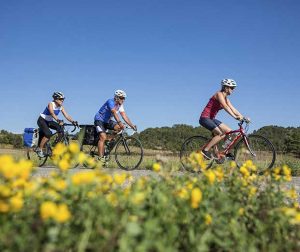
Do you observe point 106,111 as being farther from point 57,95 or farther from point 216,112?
point 216,112

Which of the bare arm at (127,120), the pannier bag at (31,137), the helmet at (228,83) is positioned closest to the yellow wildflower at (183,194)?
the helmet at (228,83)

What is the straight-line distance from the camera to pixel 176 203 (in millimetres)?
2666

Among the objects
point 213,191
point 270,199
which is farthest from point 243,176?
→ point 213,191

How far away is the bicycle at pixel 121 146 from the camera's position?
1148 cm

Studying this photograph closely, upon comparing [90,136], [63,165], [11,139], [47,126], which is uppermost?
[11,139]

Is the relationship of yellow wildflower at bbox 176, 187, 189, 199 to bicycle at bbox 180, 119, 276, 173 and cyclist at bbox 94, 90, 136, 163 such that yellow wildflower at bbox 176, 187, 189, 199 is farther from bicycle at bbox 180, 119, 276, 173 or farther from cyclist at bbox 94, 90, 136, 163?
cyclist at bbox 94, 90, 136, 163

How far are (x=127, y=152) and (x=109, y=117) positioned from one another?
108cm

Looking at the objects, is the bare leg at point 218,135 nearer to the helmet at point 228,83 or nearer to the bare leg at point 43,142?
the helmet at point 228,83

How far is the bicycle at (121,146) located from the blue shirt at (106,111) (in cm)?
46

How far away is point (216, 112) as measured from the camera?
10.0m

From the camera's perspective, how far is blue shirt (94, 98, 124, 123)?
11.2 m

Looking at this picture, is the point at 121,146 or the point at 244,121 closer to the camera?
the point at 244,121

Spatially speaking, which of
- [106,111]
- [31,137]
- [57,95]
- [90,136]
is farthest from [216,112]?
[31,137]

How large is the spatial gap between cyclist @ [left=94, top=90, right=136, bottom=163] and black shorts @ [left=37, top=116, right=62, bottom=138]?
143cm
